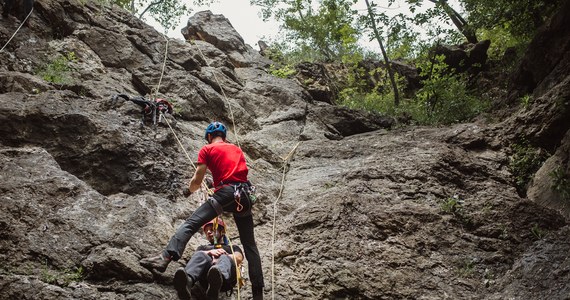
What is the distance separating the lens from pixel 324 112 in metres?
12.3

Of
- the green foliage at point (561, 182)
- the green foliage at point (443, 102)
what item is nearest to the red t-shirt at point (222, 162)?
the green foliage at point (561, 182)

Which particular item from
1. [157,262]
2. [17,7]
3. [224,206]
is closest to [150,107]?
[224,206]

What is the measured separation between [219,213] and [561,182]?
504cm

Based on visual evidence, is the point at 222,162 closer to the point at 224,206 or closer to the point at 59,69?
the point at 224,206

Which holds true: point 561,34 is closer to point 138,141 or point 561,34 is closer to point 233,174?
point 233,174

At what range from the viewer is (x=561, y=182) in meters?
6.39

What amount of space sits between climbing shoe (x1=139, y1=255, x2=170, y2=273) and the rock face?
0.12m

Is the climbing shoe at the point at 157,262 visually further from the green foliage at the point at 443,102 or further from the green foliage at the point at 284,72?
the green foliage at the point at 284,72

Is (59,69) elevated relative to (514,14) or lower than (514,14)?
lower

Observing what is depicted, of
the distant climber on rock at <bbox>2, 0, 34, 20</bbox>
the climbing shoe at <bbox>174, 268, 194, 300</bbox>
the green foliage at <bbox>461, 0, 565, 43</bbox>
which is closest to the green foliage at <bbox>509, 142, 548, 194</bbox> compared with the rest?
the green foliage at <bbox>461, 0, 565, 43</bbox>

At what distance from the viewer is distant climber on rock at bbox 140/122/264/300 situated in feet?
15.8

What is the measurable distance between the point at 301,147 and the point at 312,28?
1049cm

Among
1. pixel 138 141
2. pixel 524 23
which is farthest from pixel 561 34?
pixel 138 141

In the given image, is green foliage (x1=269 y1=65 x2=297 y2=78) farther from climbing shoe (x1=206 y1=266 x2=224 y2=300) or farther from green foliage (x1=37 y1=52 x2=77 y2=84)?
climbing shoe (x1=206 y1=266 x2=224 y2=300)
